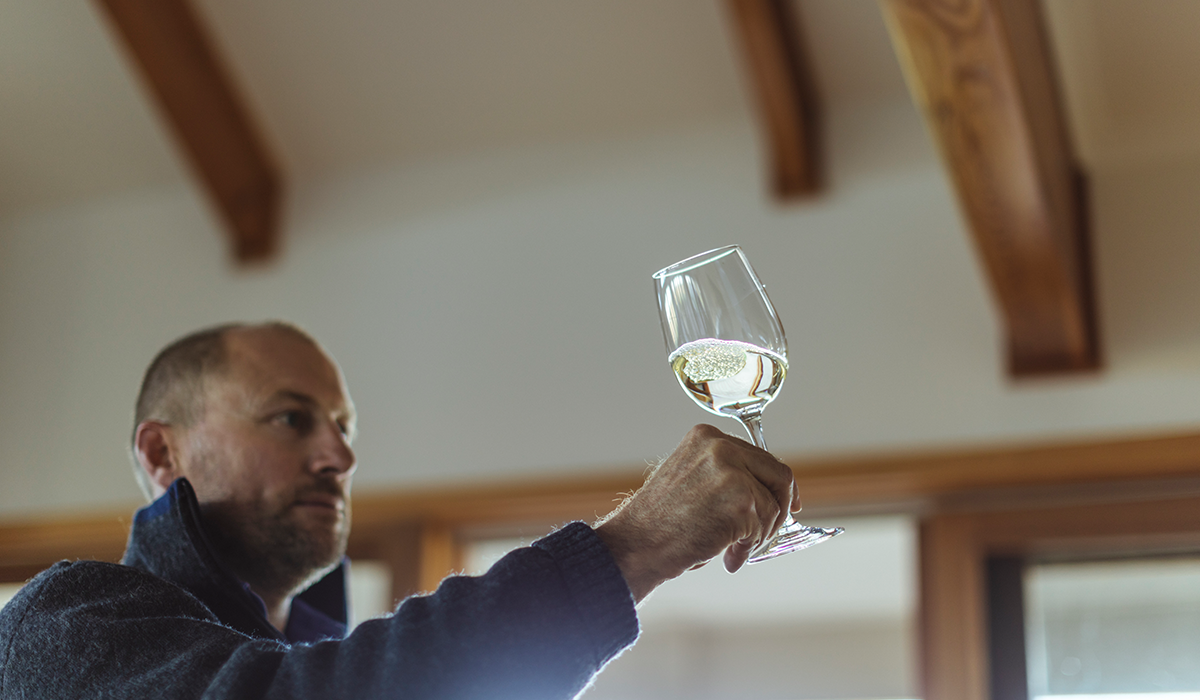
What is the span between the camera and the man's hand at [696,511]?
83 cm

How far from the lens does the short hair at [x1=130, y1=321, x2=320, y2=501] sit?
4.47 feet

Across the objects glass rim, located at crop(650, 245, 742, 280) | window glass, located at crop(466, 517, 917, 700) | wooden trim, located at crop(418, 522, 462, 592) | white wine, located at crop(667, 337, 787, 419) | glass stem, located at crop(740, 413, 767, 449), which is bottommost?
window glass, located at crop(466, 517, 917, 700)

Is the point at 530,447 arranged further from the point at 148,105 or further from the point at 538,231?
the point at 148,105

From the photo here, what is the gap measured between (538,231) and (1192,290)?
156cm

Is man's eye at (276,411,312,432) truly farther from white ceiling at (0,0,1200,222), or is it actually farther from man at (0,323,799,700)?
white ceiling at (0,0,1200,222)

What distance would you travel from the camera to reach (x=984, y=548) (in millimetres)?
2574

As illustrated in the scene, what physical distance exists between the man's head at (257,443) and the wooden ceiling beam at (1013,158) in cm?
106

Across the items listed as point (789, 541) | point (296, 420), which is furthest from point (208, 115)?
point (789, 541)

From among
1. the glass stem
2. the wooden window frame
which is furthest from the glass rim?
the wooden window frame

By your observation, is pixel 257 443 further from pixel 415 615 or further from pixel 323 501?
pixel 415 615

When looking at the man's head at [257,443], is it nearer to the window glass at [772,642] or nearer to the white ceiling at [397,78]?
the white ceiling at [397,78]

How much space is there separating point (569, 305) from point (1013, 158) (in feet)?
4.22

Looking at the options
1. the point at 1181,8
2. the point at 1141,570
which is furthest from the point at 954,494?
the point at 1181,8

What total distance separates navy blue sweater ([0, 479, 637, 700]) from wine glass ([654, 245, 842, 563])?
156 millimetres
